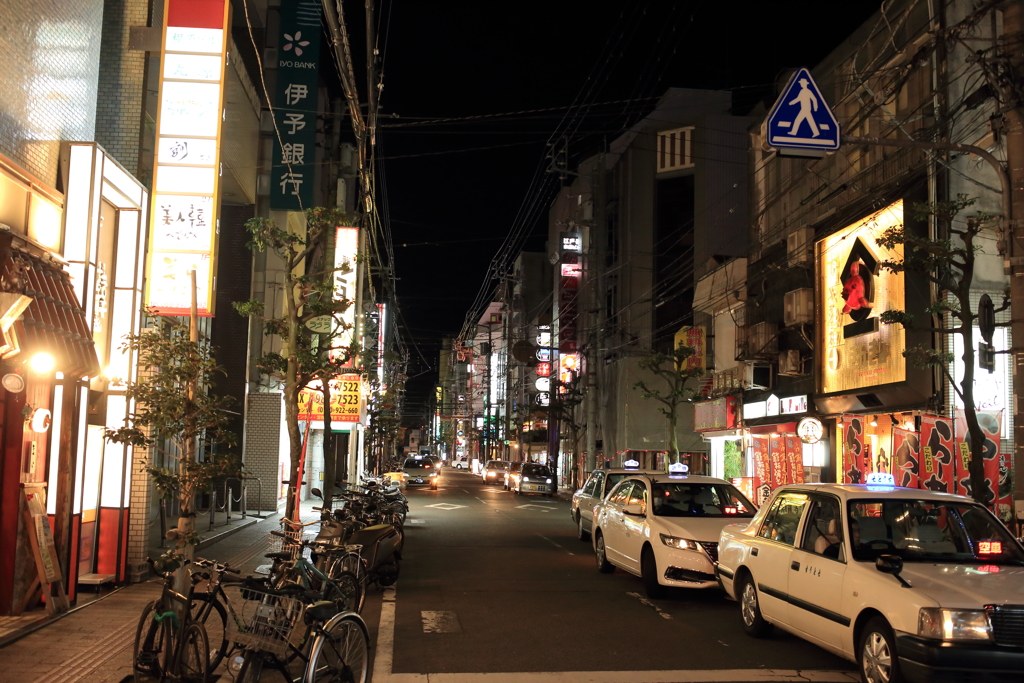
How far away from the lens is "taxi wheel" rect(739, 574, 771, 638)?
943 centimetres

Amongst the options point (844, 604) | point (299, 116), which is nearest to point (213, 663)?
point (844, 604)

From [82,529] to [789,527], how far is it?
8715 millimetres

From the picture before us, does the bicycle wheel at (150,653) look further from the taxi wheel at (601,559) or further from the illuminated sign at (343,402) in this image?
the illuminated sign at (343,402)

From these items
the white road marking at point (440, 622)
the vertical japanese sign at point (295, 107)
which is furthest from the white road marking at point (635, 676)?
the vertical japanese sign at point (295, 107)

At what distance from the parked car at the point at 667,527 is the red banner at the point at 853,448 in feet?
25.8

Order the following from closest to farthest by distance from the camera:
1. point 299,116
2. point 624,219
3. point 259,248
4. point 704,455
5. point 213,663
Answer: point 213,663, point 259,248, point 299,116, point 704,455, point 624,219

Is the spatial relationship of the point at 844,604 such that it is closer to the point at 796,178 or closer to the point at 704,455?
the point at 796,178

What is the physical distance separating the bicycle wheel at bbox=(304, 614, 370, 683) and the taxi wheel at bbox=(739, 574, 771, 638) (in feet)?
14.9

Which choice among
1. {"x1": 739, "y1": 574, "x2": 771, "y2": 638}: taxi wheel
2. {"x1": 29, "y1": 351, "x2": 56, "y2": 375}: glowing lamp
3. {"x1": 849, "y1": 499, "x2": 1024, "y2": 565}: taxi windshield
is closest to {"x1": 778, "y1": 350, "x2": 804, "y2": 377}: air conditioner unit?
{"x1": 739, "y1": 574, "x2": 771, "y2": 638}: taxi wheel

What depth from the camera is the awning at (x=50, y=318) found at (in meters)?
8.77

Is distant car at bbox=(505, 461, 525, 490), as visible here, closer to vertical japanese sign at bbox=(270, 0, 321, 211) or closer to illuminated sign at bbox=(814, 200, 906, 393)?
vertical japanese sign at bbox=(270, 0, 321, 211)

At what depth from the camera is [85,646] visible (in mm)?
8492

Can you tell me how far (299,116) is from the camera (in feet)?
77.2

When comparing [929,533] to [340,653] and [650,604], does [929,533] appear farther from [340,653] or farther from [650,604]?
[340,653]
